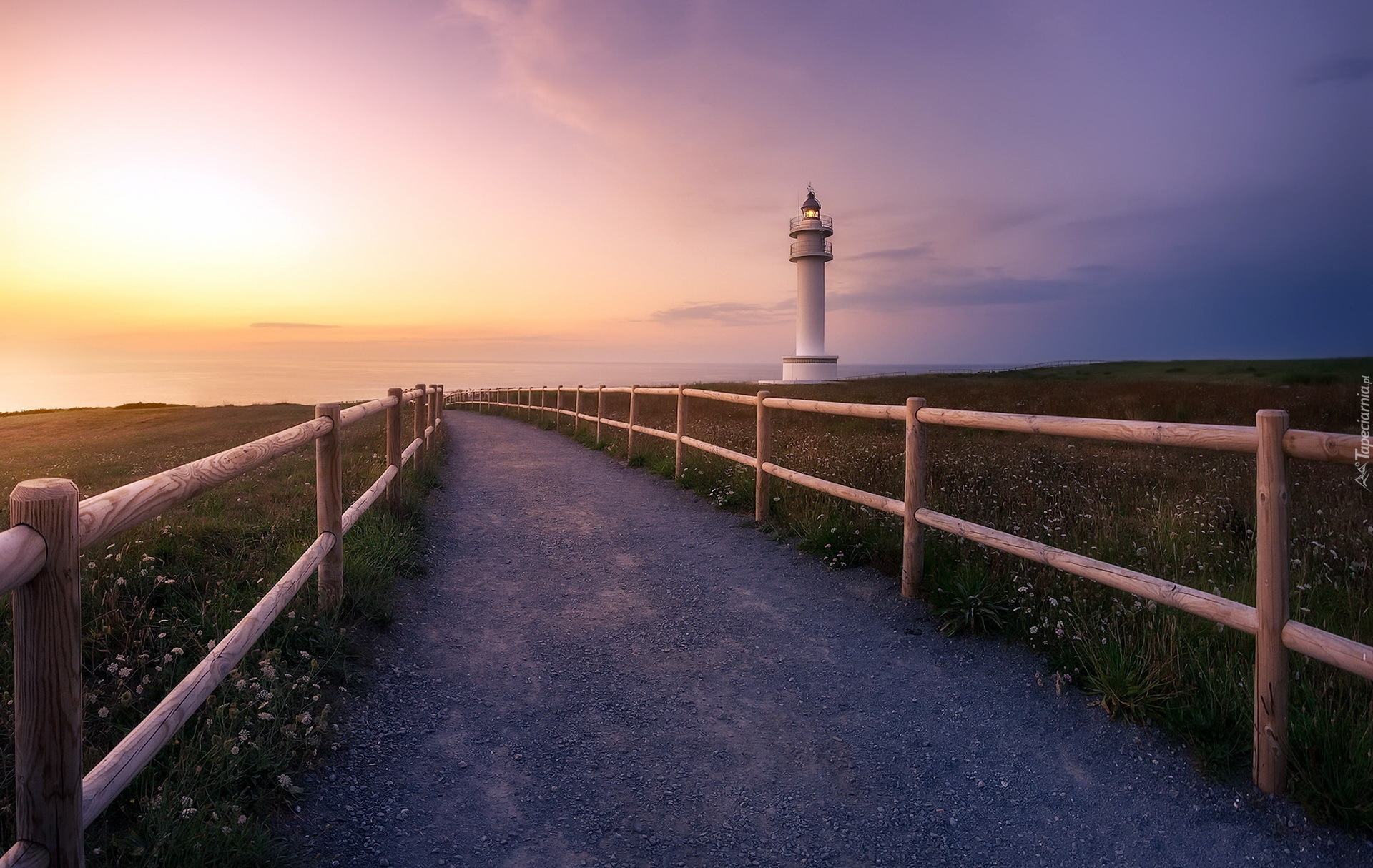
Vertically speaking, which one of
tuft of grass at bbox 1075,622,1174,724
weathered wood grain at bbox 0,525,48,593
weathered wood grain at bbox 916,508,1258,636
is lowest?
tuft of grass at bbox 1075,622,1174,724

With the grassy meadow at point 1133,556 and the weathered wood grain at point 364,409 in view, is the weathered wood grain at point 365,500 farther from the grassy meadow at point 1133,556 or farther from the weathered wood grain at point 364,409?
the grassy meadow at point 1133,556

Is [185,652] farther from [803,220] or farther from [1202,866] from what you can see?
[803,220]

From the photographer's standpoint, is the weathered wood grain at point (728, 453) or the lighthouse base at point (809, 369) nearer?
the weathered wood grain at point (728, 453)

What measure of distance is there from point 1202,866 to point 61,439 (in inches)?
1095

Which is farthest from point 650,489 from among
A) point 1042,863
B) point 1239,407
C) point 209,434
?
point 209,434

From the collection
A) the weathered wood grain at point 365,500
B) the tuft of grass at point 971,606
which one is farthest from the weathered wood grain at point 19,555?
the tuft of grass at point 971,606

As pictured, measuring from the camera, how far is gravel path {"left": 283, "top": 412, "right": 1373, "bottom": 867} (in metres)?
2.93

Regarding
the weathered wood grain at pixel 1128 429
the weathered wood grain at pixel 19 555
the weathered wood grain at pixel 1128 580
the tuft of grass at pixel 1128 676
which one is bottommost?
the tuft of grass at pixel 1128 676

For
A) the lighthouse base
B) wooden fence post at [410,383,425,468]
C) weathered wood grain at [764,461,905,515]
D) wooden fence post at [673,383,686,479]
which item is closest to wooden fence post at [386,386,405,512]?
wooden fence post at [410,383,425,468]

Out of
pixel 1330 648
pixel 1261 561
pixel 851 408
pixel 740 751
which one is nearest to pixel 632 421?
pixel 851 408

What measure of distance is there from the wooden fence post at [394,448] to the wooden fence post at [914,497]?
481 centimetres

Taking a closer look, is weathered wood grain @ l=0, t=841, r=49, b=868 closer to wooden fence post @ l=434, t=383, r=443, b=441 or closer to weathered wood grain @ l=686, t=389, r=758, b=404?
weathered wood grain @ l=686, t=389, r=758, b=404

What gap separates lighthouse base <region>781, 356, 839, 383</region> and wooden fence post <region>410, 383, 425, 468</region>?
37415mm

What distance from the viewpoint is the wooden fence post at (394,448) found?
7426 millimetres
